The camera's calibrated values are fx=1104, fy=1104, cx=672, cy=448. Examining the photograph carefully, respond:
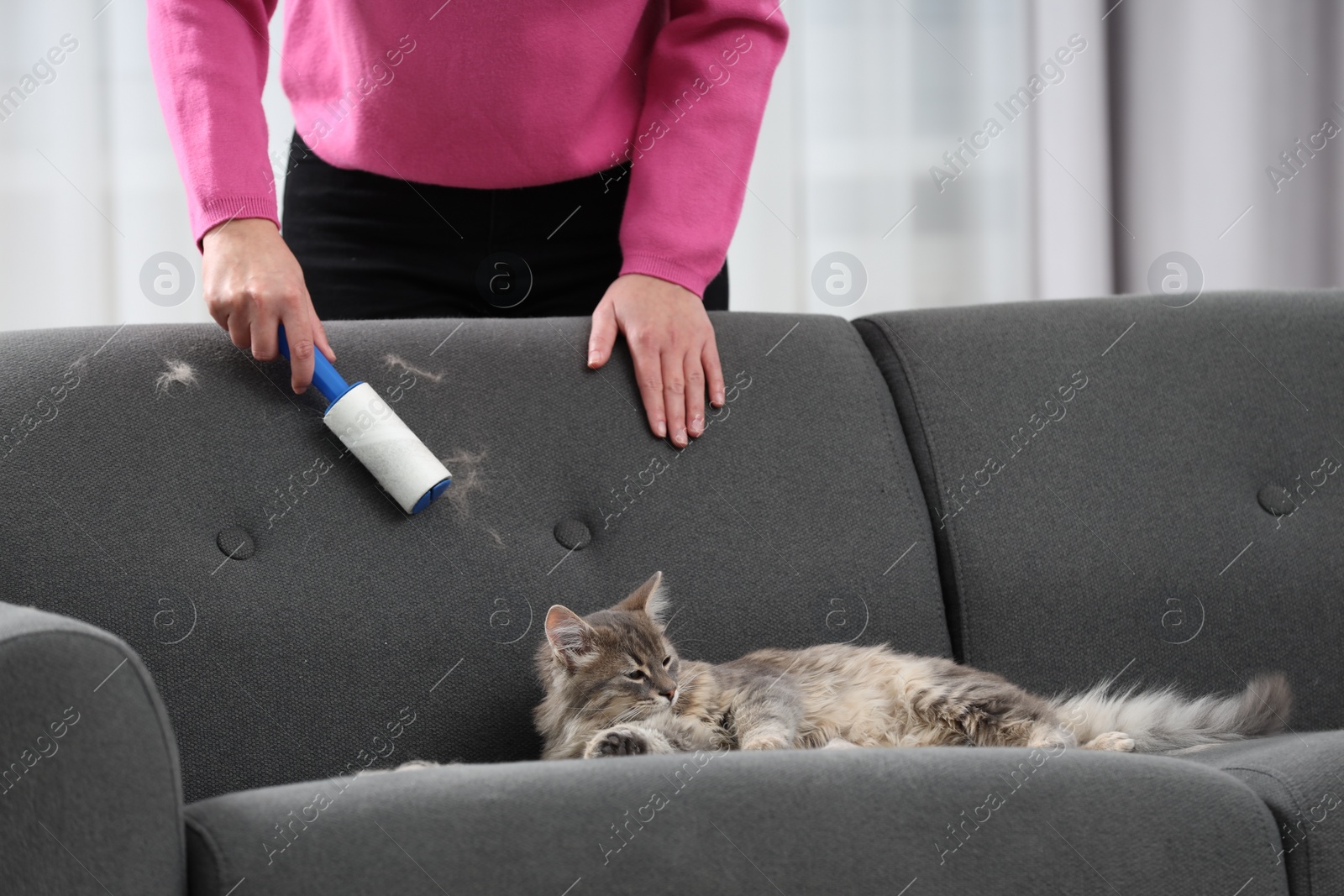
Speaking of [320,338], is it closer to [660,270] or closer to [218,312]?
[218,312]

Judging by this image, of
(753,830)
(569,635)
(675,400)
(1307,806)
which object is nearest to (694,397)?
(675,400)

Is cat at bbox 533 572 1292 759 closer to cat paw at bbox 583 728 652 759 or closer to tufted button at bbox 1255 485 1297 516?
cat paw at bbox 583 728 652 759

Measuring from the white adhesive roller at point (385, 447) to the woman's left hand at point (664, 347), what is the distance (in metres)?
0.28

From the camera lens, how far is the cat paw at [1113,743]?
123cm

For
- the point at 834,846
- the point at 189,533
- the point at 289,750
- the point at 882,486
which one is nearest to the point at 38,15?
the point at 189,533

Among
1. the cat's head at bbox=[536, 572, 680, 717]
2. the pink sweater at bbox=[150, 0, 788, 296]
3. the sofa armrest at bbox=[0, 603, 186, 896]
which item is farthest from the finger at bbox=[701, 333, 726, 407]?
the sofa armrest at bbox=[0, 603, 186, 896]

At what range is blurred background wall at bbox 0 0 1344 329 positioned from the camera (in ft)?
8.27

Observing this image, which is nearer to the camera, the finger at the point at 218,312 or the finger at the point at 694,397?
the finger at the point at 218,312

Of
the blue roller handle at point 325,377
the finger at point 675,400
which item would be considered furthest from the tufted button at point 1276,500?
the blue roller handle at point 325,377

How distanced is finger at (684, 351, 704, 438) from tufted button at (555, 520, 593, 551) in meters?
0.19

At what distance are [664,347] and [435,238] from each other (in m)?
0.38

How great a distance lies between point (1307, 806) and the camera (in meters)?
1.00

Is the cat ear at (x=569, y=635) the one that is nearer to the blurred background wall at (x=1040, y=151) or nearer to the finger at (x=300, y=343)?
the finger at (x=300, y=343)

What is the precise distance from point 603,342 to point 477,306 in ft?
0.83
